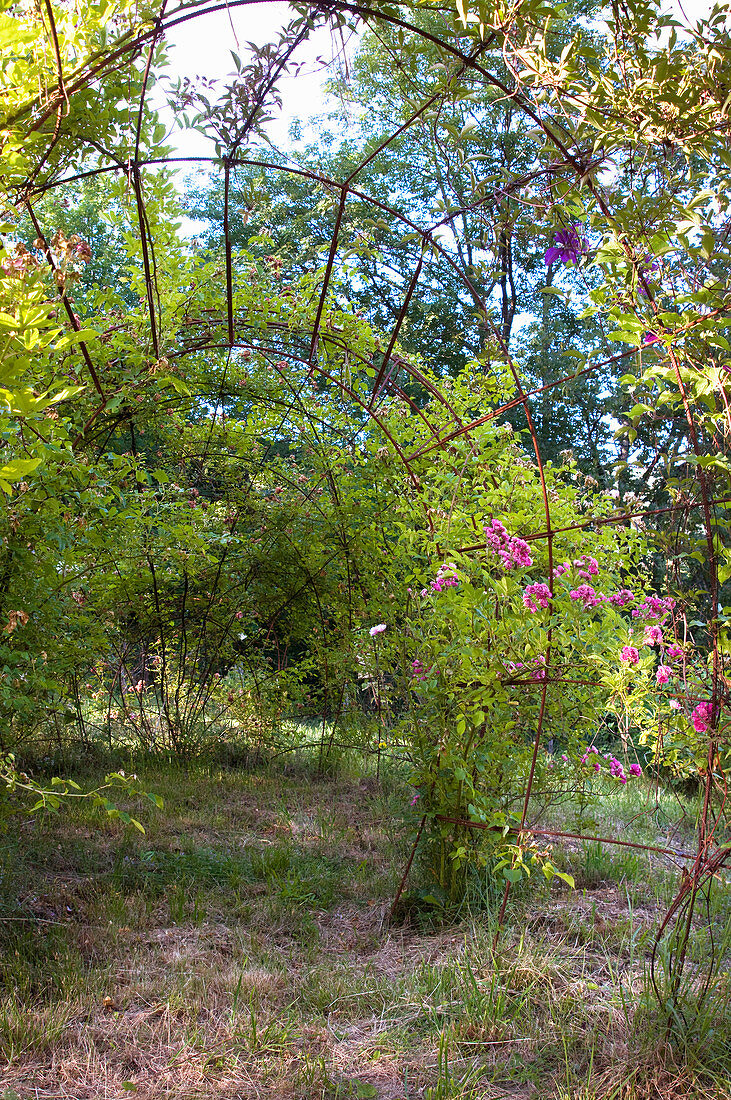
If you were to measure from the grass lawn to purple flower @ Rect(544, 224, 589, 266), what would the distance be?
1702 millimetres

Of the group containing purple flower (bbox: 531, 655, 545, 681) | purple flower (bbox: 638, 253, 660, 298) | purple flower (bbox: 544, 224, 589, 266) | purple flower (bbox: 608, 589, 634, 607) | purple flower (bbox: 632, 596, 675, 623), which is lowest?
purple flower (bbox: 531, 655, 545, 681)

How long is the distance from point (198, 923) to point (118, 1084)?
31.9 inches

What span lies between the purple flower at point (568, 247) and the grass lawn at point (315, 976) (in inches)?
67.0

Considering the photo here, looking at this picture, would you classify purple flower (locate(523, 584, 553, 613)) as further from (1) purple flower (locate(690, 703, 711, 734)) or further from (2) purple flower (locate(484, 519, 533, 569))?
(1) purple flower (locate(690, 703, 711, 734))

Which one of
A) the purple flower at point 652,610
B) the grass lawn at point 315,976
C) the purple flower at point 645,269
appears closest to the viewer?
the purple flower at point 645,269

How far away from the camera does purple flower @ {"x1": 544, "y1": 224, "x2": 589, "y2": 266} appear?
175 cm

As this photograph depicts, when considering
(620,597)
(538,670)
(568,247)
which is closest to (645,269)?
(568,247)

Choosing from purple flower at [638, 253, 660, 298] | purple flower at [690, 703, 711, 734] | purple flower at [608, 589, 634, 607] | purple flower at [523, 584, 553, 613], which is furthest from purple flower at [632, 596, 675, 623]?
purple flower at [638, 253, 660, 298]

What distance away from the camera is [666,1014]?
5.61 ft

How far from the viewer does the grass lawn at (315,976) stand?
5.59 ft

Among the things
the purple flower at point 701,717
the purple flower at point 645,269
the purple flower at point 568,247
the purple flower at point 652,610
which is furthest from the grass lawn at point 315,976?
the purple flower at point 568,247

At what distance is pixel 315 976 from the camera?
2.19 meters

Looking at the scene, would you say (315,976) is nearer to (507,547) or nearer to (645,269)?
(507,547)

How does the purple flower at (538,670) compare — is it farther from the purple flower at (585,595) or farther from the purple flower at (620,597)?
the purple flower at (620,597)
